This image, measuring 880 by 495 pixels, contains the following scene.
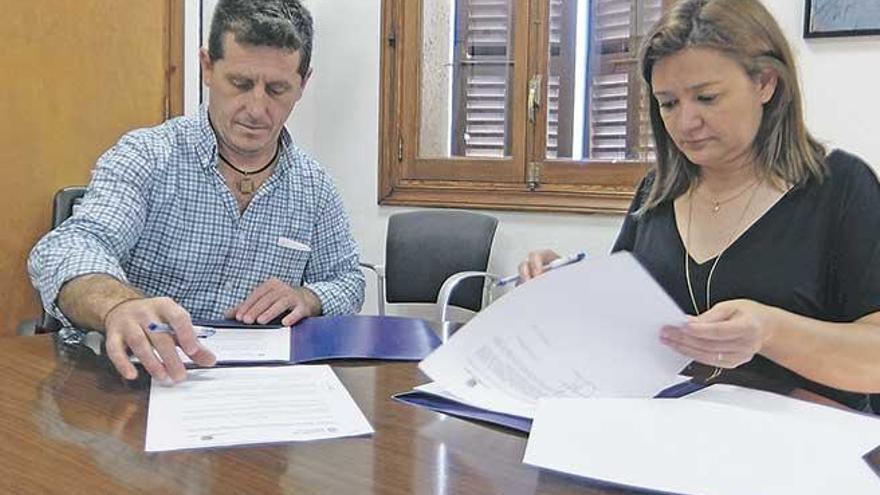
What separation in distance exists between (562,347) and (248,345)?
486 mm

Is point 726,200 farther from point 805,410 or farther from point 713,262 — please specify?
point 805,410

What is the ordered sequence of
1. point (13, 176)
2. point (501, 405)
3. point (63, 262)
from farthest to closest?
point (13, 176), point (63, 262), point (501, 405)

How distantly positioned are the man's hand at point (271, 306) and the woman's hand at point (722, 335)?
697 mm

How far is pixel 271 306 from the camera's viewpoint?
1413 millimetres

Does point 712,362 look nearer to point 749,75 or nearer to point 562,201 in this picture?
point 749,75

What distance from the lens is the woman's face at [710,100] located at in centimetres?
135

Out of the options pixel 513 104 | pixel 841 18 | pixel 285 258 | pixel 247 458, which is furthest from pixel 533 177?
Result: pixel 247 458

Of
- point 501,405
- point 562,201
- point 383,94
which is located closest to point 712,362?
point 501,405

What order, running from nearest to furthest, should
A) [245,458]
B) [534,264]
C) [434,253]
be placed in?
[245,458]
[534,264]
[434,253]

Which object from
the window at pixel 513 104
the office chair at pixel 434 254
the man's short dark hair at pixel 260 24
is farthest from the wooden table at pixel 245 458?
the window at pixel 513 104

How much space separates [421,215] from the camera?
9.95 ft

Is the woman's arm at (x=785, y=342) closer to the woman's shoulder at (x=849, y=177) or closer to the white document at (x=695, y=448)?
the white document at (x=695, y=448)

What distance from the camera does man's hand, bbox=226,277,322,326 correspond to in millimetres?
1398

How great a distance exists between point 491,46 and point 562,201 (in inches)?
25.6
